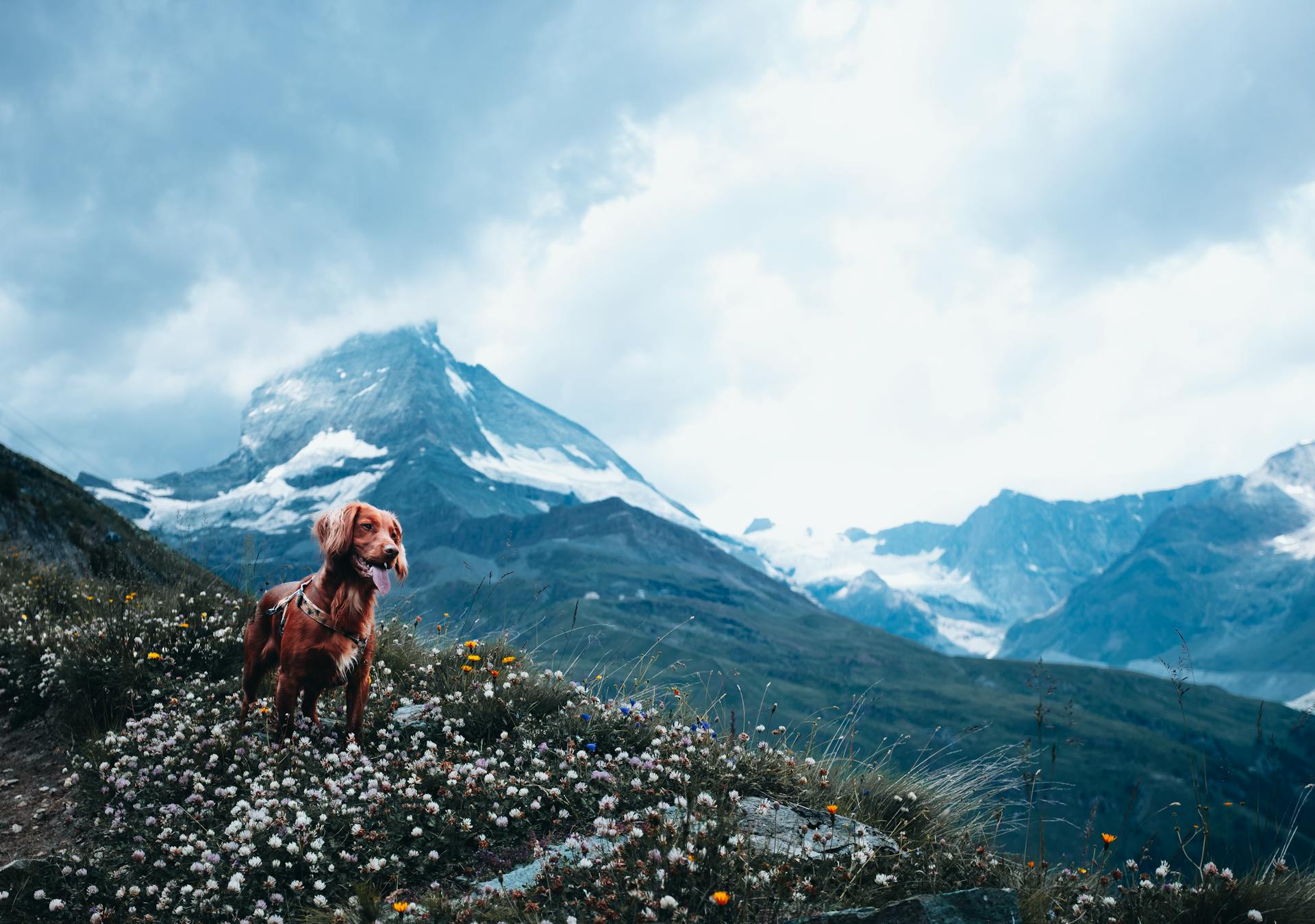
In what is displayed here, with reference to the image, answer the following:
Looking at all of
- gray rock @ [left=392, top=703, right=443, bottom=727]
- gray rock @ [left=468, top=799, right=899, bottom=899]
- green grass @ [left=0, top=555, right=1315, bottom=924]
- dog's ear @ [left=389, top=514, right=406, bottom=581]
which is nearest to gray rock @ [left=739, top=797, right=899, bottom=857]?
gray rock @ [left=468, top=799, right=899, bottom=899]

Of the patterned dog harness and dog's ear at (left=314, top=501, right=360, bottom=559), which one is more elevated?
dog's ear at (left=314, top=501, right=360, bottom=559)

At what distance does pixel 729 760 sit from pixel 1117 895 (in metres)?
2.74

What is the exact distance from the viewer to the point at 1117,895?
17.5 ft

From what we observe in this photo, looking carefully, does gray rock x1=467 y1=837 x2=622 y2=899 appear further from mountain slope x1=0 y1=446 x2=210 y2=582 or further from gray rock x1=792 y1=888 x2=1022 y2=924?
mountain slope x1=0 y1=446 x2=210 y2=582

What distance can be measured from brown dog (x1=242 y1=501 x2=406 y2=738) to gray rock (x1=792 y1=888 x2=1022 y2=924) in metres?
4.08

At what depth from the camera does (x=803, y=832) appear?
469 centimetres

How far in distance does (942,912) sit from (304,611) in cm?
531

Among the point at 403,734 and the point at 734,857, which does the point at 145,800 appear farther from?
the point at 734,857

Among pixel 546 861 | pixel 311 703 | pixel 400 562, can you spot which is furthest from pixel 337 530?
pixel 546 861

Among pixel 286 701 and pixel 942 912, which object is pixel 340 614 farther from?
pixel 942 912

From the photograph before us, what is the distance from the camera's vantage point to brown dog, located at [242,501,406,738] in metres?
6.55

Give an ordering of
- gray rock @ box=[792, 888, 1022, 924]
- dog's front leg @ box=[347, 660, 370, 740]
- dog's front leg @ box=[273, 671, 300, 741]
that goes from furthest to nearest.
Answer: dog's front leg @ box=[347, 660, 370, 740] → dog's front leg @ box=[273, 671, 300, 741] → gray rock @ box=[792, 888, 1022, 924]

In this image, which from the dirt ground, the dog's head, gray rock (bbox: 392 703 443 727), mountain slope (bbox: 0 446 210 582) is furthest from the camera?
mountain slope (bbox: 0 446 210 582)

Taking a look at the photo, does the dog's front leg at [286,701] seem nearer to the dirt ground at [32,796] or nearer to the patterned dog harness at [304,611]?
the patterned dog harness at [304,611]
